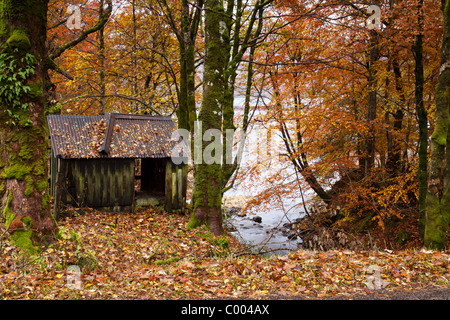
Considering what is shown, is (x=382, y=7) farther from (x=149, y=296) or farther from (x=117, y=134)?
(x=149, y=296)

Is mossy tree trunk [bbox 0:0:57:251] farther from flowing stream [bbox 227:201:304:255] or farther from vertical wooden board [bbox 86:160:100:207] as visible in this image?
flowing stream [bbox 227:201:304:255]

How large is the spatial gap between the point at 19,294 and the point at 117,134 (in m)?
8.87

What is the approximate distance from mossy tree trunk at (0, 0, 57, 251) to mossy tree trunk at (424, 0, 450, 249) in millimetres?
8447

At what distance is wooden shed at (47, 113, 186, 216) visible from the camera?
39.1ft

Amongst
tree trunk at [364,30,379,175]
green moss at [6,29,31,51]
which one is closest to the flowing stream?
tree trunk at [364,30,379,175]

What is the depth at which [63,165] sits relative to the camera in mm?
11625

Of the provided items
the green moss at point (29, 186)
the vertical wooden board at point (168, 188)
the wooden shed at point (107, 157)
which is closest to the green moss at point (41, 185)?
the green moss at point (29, 186)

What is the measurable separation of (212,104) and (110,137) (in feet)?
16.6

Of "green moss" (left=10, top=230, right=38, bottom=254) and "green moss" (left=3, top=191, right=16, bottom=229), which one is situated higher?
"green moss" (left=3, top=191, right=16, bottom=229)

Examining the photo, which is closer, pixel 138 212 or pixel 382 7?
pixel 382 7

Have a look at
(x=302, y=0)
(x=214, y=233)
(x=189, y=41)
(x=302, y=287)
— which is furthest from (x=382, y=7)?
(x=302, y=287)

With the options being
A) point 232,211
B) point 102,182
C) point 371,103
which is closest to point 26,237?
point 102,182

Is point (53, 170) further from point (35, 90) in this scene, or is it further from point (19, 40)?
point (19, 40)

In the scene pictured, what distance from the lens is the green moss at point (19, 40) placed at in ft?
20.6
